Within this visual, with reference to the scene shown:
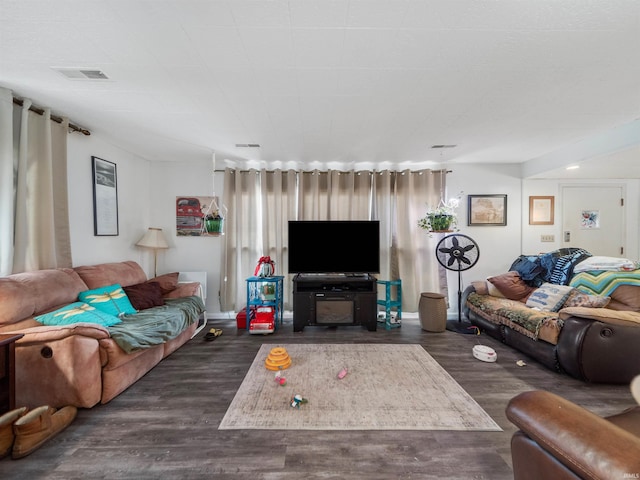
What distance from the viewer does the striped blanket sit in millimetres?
2609

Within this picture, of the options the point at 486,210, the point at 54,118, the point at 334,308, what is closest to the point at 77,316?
the point at 54,118

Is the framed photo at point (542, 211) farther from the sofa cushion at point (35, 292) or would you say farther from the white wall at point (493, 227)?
the sofa cushion at point (35, 292)

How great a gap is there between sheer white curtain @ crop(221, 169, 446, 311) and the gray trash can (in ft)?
1.59

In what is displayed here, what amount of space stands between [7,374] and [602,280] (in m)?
5.09

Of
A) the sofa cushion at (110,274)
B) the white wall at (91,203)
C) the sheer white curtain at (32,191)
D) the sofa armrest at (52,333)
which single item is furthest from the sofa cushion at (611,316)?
the white wall at (91,203)

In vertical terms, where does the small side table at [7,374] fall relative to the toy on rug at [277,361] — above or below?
above

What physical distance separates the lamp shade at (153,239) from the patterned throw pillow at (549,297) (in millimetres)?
4988

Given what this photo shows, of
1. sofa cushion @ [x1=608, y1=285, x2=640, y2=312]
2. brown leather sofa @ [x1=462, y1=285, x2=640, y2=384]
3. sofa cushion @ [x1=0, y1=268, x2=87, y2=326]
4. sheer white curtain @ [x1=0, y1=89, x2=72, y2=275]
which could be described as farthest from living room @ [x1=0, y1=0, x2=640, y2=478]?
sofa cushion @ [x1=608, y1=285, x2=640, y2=312]

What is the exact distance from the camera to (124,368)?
6.78 ft

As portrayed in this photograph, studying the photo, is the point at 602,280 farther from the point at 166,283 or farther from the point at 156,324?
the point at 166,283

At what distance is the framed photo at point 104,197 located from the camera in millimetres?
3053

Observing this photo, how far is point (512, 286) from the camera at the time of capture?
3.46 m

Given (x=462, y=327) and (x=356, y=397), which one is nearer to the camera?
(x=356, y=397)

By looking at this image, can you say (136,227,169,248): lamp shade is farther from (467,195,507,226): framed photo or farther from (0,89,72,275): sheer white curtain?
(467,195,507,226): framed photo
